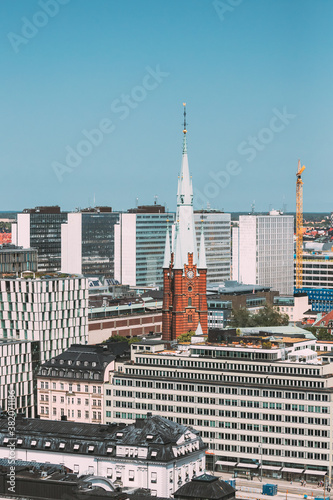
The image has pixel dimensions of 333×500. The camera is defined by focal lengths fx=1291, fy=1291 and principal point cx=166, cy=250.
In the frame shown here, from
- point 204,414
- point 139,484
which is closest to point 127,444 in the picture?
point 139,484

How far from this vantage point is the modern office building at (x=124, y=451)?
527ft

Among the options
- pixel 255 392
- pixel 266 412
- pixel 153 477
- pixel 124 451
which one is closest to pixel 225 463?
pixel 266 412

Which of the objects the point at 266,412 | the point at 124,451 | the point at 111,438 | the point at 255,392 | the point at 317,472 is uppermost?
the point at 255,392

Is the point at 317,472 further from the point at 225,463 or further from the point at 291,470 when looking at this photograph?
the point at 225,463

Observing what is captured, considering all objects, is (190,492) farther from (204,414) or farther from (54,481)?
(204,414)

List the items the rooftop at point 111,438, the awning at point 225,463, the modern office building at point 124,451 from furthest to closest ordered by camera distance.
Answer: the awning at point 225,463 → the rooftop at point 111,438 → the modern office building at point 124,451

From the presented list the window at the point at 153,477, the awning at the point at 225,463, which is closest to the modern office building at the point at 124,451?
the window at the point at 153,477

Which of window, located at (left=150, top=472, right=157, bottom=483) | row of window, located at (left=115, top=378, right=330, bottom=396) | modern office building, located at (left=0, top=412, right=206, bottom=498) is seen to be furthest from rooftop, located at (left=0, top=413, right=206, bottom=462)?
row of window, located at (left=115, top=378, right=330, bottom=396)

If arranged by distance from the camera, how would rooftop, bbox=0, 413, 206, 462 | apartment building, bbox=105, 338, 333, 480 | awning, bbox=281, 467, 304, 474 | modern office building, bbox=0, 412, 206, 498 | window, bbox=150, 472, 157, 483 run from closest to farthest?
window, bbox=150, 472, 157, 483 → modern office building, bbox=0, 412, 206, 498 → rooftop, bbox=0, 413, 206, 462 → awning, bbox=281, 467, 304, 474 → apartment building, bbox=105, 338, 333, 480

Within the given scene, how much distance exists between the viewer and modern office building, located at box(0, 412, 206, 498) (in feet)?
527

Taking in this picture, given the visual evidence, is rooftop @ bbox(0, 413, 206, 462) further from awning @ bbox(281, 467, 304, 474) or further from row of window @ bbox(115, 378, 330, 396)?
row of window @ bbox(115, 378, 330, 396)

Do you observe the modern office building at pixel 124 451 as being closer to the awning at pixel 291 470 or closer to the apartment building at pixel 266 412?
the awning at pixel 291 470

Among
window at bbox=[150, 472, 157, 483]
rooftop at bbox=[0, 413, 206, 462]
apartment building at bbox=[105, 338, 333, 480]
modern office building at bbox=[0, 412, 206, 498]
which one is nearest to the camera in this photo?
window at bbox=[150, 472, 157, 483]

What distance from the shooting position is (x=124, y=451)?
535 feet
